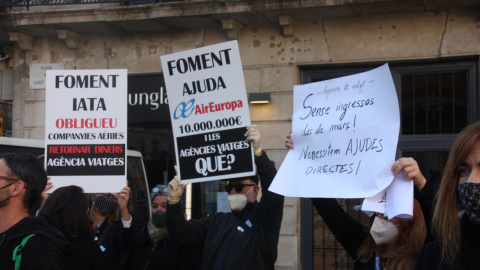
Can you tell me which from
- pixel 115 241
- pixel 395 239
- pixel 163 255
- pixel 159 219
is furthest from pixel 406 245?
pixel 115 241


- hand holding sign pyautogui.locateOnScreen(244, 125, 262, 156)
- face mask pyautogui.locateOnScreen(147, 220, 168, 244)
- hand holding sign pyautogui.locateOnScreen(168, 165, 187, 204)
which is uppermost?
hand holding sign pyautogui.locateOnScreen(244, 125, 262, 156)

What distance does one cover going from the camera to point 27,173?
2895 mm

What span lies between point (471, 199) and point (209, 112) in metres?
2.94

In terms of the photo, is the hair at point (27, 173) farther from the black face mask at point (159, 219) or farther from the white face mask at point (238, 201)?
the black face mask at point (159, 219)

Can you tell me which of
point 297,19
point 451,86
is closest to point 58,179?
point 297,19

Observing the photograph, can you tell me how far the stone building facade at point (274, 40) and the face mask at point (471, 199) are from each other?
6232 millimetres

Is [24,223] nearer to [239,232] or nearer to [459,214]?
[239,232]

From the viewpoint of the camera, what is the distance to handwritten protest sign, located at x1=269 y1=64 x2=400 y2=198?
2834 mm

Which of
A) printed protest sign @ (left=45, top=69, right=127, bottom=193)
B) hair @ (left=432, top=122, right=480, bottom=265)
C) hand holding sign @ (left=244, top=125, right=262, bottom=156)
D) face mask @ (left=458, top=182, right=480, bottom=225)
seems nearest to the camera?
face mask @ (left=458, top=182, right=480, bottom=225)

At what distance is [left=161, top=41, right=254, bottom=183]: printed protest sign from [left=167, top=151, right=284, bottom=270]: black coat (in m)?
0.28

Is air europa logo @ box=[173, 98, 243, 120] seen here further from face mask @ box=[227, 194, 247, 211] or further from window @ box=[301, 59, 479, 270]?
window @ box=[301, 59, 479, 270]

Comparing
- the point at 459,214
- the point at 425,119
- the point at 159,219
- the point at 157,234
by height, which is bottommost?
the point at 157,234

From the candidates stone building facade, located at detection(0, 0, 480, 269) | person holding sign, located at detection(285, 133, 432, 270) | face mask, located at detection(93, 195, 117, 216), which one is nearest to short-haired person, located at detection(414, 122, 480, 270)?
person holding sign, located at detection(285, 133, 432, 270)

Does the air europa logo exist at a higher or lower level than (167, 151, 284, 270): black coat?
higher
